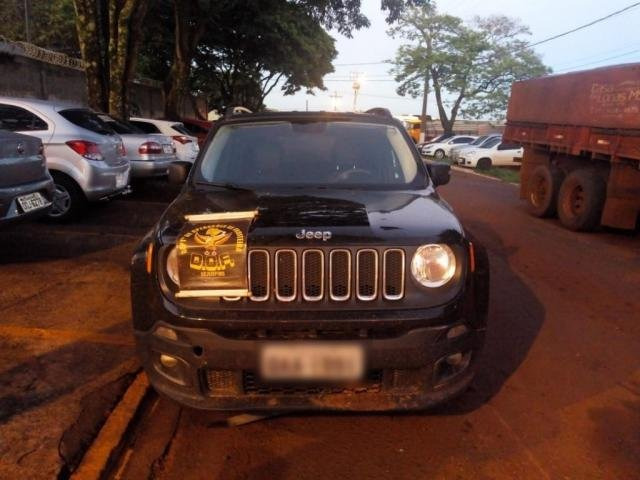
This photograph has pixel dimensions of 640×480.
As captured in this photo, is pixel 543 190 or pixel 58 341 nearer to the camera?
pixel 58 341

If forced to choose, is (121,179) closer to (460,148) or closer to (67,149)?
(67,149)

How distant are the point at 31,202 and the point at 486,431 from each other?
15.4 ft

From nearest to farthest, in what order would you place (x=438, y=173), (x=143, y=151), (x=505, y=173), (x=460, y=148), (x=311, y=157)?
(x=311, y=157) → (x=438, y=173) → (x=143, y=151) → (x=505, y=173) → (x=460, y=148)

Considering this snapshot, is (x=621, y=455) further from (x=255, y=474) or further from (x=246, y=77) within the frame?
(x=246, y=77)

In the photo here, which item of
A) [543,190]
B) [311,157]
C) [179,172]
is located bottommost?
[543,190]

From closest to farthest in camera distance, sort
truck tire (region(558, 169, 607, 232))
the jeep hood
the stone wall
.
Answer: the jeep hood, truck tire (region(558, 169, 607, 232)), the stone wall

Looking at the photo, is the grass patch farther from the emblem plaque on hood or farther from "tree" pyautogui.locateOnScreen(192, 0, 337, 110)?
the emblem plaque on hood

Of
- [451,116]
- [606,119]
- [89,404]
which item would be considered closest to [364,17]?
[606,119]

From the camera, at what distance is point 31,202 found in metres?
5.73

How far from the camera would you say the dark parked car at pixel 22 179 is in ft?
17.5

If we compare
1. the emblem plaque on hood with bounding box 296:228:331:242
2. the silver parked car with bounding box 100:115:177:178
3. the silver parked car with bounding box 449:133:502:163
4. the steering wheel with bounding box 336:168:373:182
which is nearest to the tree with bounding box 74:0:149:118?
the silver parked car with bounding box 100:115:177:178

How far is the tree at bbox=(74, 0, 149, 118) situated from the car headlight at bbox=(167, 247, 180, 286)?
377 inches

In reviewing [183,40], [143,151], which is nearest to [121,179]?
[143,151]

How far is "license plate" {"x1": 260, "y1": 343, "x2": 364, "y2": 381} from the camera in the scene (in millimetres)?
2748
